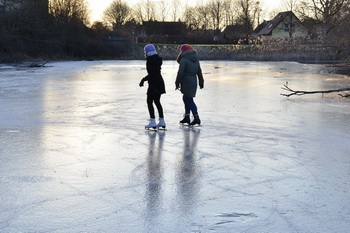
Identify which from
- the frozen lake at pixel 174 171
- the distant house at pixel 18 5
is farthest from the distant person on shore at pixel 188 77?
the distant house at pixel 18 5

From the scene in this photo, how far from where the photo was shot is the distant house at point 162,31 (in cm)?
6378

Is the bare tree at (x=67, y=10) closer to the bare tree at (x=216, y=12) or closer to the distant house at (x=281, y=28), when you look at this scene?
the distant house at (x=281, y=28)

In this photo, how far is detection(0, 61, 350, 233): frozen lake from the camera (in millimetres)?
3557

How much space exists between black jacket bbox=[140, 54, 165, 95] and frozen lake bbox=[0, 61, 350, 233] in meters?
0.67

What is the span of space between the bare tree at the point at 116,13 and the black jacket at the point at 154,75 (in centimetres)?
6974

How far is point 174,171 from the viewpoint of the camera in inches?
194

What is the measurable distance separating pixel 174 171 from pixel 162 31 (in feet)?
239

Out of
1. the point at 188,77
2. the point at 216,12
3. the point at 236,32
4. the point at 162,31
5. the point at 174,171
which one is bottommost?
the point at 174,171

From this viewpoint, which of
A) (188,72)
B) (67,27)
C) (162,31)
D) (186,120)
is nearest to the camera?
(188,72)

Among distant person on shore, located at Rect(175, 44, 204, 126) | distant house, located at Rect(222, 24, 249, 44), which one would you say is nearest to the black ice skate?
distant person on shore, located at Rect(175, 44, 204, 126)

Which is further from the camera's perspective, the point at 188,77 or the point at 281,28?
the point at 281,28

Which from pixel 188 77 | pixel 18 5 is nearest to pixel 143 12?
pixel 18 5

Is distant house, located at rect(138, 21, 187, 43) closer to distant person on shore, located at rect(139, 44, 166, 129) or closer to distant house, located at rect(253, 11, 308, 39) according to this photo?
distant house, located at rect(253, 11, 308, 39)

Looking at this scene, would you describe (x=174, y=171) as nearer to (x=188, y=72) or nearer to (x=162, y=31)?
(x=188, y=72)
